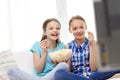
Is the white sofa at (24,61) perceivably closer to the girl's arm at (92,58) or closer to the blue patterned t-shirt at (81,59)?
the blue patterned t-shirt at (81,59)

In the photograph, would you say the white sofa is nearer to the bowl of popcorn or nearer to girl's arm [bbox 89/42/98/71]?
the bowl of popcorn

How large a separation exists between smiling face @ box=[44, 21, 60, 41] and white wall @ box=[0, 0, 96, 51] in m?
0.40

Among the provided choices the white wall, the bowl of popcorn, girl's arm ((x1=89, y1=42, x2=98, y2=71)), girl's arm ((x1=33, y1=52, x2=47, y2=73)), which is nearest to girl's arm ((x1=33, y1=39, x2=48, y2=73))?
girl's arm ((x1=33, y1=52, x2=47, y2=73))

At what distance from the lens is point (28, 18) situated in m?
2.10

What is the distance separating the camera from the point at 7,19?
2111 millimetres

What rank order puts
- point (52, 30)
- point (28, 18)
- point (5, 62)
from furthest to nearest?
point (28, 18)
point (52, 30)
point (5, 62)

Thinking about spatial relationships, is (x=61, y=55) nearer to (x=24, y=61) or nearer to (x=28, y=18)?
(x=24, y=61)

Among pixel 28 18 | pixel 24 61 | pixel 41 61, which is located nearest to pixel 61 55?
pixel 41 61

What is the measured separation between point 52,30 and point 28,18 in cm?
51

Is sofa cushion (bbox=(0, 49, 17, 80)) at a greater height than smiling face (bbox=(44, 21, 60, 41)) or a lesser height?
lesser

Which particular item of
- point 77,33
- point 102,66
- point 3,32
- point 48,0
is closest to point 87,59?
point 77,33

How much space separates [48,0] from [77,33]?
60 centimetres

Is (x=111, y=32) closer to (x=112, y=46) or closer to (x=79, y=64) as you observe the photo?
(x=112, y=46)

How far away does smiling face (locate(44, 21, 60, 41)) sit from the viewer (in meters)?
1.65
